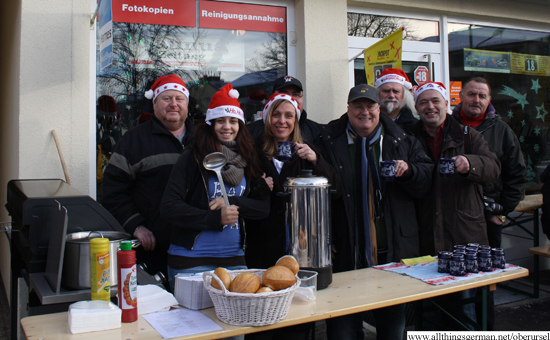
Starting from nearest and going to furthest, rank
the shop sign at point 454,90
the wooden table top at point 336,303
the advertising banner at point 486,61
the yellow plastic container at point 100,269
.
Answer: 1. the wooden table top at point 336,303
2. the yellow plastic container at point 100,269
3. the shop sign at point 454,90
4. the advertising banner at point 486,61

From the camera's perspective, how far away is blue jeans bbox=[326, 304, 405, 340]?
2.63m

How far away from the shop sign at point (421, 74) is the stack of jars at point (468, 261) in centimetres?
307

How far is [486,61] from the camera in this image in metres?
5.69

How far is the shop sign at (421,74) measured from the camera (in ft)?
17.0

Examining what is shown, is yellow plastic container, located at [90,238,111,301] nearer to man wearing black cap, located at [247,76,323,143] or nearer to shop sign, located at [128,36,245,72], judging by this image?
man wearing black cap, located at [247,76,323,143]

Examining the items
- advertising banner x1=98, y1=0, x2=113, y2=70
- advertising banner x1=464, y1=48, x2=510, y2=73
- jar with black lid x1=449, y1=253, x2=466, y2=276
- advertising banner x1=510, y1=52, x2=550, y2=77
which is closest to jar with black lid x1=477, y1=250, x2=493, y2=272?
jar with black lid x1=449, y1=253, x2=466, y2=276

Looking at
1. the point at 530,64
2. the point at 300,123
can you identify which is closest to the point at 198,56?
the point at 300,123

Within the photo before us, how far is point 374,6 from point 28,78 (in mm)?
3569

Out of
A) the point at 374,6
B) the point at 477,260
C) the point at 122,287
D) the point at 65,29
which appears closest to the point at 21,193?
the point at 122,287

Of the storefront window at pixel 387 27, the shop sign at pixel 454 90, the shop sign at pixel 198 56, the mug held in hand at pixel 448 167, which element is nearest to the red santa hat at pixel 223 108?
the mug held in hand at pixel 448 167

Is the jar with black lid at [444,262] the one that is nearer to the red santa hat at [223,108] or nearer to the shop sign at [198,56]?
the red santa hat at [223,108]

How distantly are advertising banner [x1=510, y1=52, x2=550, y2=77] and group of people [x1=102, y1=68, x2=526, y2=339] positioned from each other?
333 cm

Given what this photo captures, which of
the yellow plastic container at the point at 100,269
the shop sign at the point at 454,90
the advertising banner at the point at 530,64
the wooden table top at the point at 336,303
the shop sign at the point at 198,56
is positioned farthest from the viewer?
the advertising banner at the point at 530,64

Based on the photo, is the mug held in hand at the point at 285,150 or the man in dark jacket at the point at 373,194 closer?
the mug held in hand at the point at 285,150
